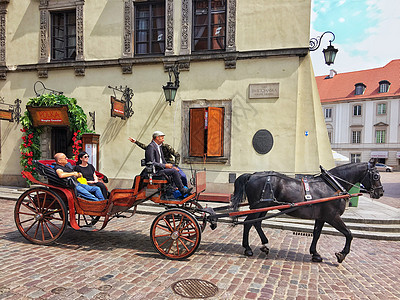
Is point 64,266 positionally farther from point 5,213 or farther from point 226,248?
point 5,213

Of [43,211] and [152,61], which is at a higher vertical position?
[152,61]

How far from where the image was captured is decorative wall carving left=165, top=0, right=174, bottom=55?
33.0ft

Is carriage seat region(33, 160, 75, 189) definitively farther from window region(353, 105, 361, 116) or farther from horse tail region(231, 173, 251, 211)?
window region(353, 105, 361, 116)

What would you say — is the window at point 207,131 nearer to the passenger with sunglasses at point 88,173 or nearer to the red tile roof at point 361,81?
the passenger with sunglasses at point 88,173

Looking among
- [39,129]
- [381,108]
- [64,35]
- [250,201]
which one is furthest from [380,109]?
[250,201]

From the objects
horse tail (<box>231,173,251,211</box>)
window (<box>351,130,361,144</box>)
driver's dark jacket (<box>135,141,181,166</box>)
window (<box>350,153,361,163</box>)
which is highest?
window (<box>351,130,361,144</box>)

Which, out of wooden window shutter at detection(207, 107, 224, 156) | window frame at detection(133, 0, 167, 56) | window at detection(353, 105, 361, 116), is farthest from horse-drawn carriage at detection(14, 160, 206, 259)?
window at detection(353, 105, 361, 116)

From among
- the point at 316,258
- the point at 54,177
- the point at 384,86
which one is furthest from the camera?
the point at 384,86

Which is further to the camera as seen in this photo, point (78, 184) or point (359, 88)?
point (359, 88)

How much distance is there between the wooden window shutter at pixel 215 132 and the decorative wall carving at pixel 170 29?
8.46 ft

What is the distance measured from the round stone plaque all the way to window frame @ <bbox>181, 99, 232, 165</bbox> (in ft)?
2.94

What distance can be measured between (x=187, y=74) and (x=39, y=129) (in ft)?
20.2

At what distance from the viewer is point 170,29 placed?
33.1 feet

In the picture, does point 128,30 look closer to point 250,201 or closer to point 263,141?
point 263,141
